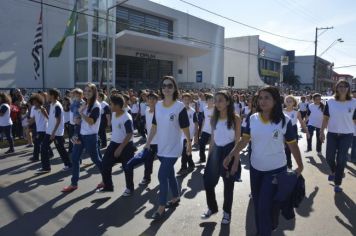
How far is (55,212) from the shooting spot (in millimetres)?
5426

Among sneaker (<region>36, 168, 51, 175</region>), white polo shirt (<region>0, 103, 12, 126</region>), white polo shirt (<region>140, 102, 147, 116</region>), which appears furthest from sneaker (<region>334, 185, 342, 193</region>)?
white polo shirt (<region>0, 103, 12, 126</region>)

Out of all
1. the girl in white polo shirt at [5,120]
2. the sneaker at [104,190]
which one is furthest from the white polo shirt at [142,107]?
the sneaker at [104,190]

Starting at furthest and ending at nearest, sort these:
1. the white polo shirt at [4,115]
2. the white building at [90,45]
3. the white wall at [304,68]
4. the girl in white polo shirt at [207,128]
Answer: the white wall at [304,68] < the white building at [90,45] < the white polo shirt at [4,115] < the girl in white polo shirt at [207,128]

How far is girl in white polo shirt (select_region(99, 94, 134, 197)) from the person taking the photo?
609 centimetres

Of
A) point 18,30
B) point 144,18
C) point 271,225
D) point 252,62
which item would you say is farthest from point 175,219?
point 252,62

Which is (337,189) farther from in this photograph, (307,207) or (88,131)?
(88,131)

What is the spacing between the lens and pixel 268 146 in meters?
3.92

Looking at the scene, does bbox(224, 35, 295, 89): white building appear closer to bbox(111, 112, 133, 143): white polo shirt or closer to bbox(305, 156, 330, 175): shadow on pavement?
bbox(305, 156, 330, 175): shadow on pavement

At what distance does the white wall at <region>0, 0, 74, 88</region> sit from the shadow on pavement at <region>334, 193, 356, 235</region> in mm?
23466

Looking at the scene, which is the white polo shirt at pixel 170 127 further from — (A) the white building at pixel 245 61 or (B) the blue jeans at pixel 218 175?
(A) the white building at pixel 245 61

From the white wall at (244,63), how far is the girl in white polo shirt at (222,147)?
57.2 m

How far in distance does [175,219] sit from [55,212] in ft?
5.81

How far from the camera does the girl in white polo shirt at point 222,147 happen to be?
486 centimetres

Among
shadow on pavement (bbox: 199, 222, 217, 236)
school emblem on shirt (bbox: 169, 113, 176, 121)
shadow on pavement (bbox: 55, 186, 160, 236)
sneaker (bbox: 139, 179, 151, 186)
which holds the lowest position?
shadow on pavement (bbox: 55, 186, 160, 236)
